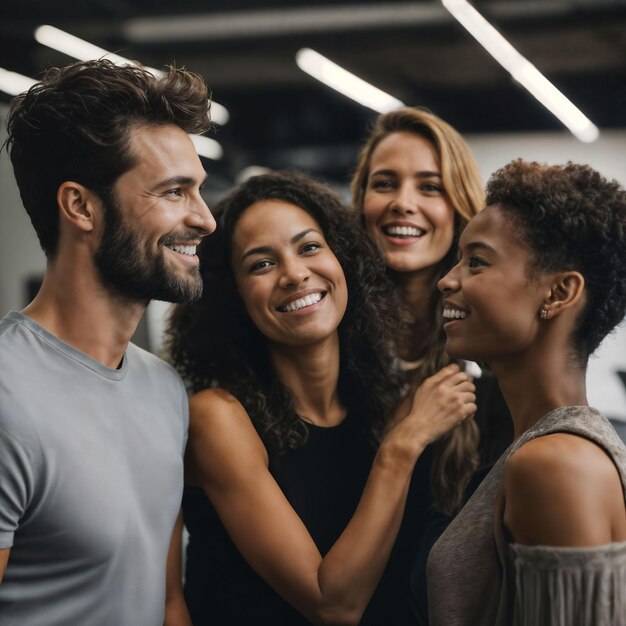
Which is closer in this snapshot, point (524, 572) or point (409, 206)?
point (524, 572)

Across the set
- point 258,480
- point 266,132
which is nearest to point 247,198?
point 258,480

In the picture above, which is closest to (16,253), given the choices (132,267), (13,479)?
(132,267)

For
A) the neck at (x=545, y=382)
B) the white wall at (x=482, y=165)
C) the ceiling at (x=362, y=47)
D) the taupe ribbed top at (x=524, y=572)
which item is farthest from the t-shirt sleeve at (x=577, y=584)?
the white wall at (x=482, y=165)

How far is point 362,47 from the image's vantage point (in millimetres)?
7082

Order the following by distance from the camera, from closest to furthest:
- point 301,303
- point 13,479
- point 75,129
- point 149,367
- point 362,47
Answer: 1. point 13,479
2. point 75,129
3. point 149,367
4. point 301,303
5. point 362,47

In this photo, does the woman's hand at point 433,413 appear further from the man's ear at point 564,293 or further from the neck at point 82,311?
the neck at point 82,311

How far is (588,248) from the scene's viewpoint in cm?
150

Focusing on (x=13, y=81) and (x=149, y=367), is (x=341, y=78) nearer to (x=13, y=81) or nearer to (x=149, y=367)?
(x=13, y=81)

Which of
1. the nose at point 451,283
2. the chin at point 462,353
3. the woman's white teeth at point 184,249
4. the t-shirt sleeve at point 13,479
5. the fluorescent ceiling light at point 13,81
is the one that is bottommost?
the t-shirt sleeve at point 13,479

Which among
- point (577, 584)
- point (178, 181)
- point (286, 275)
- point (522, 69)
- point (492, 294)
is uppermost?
point (522, 69)

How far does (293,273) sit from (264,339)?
266 mm

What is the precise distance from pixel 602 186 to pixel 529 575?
68 cm

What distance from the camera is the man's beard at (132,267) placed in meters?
1.73

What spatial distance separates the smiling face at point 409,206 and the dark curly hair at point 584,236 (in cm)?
92
